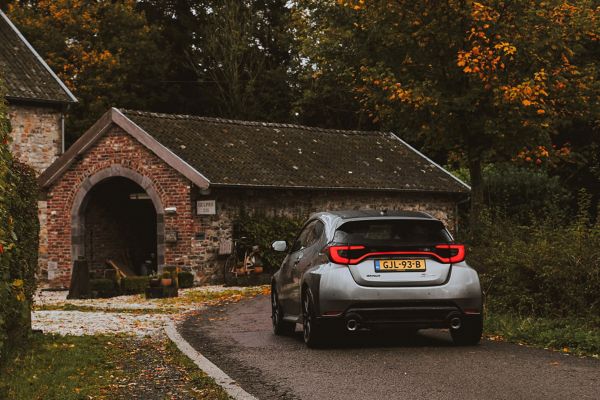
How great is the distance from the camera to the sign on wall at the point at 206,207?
27.0m

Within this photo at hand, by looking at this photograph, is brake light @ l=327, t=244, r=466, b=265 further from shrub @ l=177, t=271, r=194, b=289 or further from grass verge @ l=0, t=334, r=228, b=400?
shrub @ l=177, t=271, r=194, b=289

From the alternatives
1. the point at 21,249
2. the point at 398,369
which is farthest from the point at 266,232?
the point at 398,369

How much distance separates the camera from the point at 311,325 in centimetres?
1142

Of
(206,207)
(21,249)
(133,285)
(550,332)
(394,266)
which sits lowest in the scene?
(550,332)

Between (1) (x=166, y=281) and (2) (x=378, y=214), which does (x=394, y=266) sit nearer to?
(2) (x=378, y=214)

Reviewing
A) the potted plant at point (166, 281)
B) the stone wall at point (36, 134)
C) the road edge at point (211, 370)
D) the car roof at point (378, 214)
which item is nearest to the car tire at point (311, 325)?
the car roof at point (378, 214)

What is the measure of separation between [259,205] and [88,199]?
17.5 ft

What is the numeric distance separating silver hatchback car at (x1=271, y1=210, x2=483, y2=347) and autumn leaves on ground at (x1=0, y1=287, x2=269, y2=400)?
1.79 metres

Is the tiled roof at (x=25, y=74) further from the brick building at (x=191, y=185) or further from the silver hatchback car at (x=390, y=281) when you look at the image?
the silver hatchback car at (x=390, y=281)

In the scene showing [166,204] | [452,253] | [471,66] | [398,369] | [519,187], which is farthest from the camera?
[519,187]

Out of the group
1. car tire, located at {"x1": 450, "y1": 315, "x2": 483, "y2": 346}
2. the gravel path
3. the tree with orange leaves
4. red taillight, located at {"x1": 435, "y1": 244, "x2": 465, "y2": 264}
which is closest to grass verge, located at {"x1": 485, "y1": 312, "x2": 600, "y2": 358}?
car tire, located at {"x1": 450, "y1": 315, "x2": 483, "y2": 346}

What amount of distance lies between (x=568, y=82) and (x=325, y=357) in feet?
56.1

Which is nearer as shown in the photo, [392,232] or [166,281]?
[392,232]

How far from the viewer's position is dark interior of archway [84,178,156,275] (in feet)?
100
